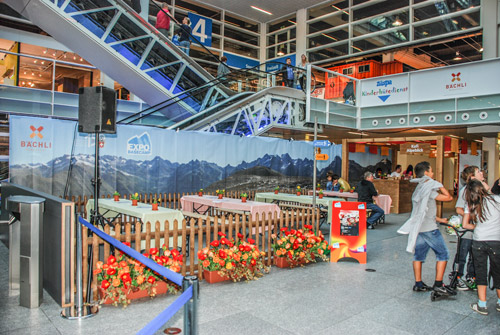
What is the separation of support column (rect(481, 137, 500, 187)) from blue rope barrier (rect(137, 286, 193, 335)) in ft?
58.0

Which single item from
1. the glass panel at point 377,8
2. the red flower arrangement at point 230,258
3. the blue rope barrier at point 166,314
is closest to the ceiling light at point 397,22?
the glass panel at point 377,8

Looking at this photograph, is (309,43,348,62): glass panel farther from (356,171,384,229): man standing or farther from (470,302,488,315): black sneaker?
(470,302,488,315): black sneaker

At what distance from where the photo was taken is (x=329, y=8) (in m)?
23.5

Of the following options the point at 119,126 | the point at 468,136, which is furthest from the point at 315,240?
the point at 468,136

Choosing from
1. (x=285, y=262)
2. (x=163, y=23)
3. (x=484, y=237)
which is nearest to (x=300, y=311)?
(x=285, y=262)

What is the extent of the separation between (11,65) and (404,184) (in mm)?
15877

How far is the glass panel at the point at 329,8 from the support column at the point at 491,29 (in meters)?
7.55

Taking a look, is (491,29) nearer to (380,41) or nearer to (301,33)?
(380,41)

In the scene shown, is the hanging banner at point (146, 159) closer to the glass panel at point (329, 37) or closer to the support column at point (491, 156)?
the support column at point (491, 156)

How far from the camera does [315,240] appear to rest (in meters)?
7.61

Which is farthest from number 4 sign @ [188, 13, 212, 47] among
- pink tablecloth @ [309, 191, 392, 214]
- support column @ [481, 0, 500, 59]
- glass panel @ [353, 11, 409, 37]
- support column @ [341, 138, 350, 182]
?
support column @ [481, 0, 500, 59]

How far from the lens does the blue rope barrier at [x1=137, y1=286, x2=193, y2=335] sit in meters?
2.23

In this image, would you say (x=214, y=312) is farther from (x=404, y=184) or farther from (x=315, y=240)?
(x=404, y=184)

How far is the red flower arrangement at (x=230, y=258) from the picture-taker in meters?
6.23
